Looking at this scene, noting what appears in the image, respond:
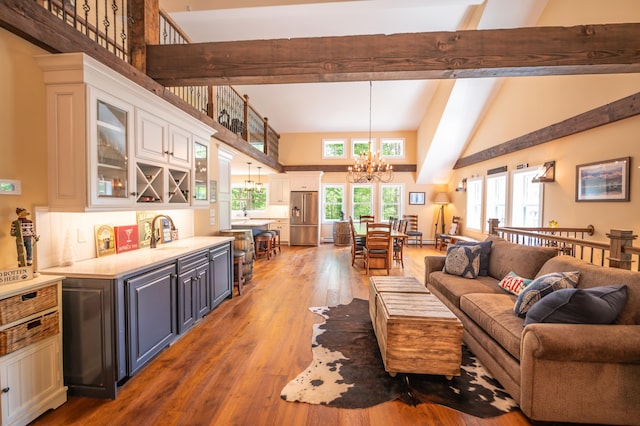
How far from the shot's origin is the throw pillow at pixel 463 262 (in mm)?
3518

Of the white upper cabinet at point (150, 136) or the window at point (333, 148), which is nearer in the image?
the white upper cabinet at point (150, 136)

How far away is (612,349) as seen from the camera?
1697 mm

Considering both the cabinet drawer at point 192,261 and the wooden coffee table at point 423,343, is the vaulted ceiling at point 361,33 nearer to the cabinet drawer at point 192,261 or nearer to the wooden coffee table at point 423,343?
the cabinet drawer at point 192,261

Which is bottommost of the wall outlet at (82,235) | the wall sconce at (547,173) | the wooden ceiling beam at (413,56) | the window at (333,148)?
the wall outlet at (82,235)

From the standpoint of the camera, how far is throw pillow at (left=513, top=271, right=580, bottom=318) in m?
2.23

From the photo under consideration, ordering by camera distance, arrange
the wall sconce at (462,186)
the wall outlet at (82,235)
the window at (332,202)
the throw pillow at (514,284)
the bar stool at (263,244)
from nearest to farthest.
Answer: the wall outlet at (82,235) → the throw pillow at (514,284) → the bar stool at (263,244) → the wall sconce at (462,186) → the window at (332,202)

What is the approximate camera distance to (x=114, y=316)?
6.60 ft

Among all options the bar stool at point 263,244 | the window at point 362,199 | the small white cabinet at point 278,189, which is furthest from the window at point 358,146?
the bar stool at point 263,244

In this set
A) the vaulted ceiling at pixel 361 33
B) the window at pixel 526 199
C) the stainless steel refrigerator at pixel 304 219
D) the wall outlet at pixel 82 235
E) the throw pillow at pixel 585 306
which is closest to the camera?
the throw pillow at pixel 585 306

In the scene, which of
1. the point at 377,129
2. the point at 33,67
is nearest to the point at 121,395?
the point at 33,67

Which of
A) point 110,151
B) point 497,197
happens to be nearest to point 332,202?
point 497,197

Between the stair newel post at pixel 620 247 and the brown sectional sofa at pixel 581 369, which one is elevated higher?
the stair newel post at pixel 620 247

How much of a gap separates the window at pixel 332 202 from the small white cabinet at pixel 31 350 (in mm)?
8336

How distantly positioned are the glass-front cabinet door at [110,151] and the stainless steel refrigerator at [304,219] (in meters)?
6.87
